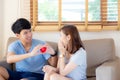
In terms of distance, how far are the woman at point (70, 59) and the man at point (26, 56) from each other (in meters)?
0.22

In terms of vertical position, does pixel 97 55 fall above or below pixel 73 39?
below

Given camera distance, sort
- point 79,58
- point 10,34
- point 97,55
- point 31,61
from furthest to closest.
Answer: point 10,34, point 97,55, point 31,61, point 79,58

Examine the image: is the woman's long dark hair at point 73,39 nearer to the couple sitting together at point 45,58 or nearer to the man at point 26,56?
the couple sitting together at point 45,58

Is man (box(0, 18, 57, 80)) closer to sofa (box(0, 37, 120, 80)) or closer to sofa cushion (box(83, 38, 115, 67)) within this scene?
sofa (box(0, 37, 120, 80))

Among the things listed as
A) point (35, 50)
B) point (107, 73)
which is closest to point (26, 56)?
point (35, 50)

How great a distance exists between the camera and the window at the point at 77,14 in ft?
10.2

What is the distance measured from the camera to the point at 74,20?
3.21 meters

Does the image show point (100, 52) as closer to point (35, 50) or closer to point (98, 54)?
point (98, 54)

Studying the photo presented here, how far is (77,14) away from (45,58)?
892mm

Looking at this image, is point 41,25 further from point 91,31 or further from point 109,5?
point 109,5

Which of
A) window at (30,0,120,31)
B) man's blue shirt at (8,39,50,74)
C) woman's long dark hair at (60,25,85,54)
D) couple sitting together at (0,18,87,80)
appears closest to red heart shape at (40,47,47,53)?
couple sitting together at (0,18,87,80)

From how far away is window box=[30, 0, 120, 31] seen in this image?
10.2 ft

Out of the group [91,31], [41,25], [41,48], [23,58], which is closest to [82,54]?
[41,48]

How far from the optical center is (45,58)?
Result: 102 inches
